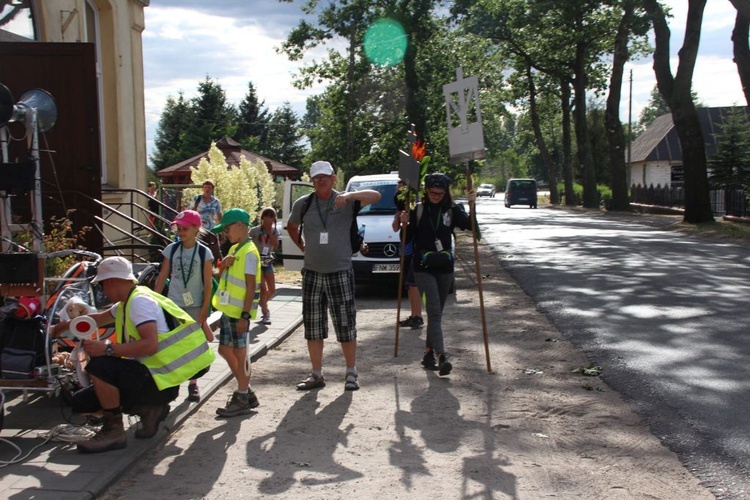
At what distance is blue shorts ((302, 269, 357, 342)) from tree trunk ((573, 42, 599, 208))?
46.0m

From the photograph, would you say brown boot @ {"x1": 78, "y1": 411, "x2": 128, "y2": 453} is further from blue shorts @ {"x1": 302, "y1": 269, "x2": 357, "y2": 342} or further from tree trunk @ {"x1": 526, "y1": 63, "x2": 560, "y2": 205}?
tree trunk @ {"x1": 526, "y1": 63, "x2": 560, "y2": 205}

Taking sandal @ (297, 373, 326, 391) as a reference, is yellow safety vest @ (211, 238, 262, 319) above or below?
above

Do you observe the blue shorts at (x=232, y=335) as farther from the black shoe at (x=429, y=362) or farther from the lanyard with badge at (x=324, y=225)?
the black shoe at (x=429, y=362)

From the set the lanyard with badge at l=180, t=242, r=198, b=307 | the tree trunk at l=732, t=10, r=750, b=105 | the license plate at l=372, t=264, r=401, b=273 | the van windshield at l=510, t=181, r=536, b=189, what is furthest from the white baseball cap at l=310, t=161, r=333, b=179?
the van windshield at l=510, t=181, r=536, b=189

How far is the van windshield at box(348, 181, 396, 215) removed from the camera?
14.8 metres

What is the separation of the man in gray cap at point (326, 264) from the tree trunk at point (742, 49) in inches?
873

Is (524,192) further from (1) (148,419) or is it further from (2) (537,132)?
(1) (148,419)

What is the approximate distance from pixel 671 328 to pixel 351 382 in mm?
4318

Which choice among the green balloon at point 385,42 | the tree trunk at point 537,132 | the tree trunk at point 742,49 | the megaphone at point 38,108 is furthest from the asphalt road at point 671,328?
the tree trunk at point 537,132

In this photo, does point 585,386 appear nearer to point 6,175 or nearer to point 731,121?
point 6,175

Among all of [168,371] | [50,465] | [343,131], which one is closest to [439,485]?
[168,371]

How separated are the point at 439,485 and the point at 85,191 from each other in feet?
21.4

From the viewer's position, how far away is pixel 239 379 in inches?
260

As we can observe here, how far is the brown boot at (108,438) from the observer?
5277mm
